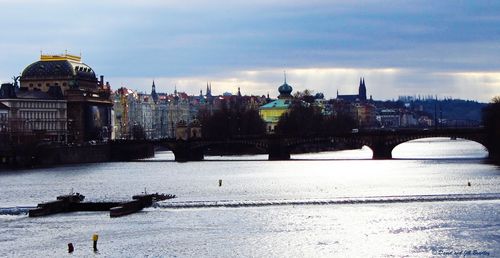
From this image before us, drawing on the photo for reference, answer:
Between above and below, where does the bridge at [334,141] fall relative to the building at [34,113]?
below

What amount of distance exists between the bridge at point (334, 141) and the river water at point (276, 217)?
2638 cm

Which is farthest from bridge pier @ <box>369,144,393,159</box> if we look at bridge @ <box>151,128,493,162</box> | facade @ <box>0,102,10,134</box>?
facade @ <box>0,102,10,134</box>

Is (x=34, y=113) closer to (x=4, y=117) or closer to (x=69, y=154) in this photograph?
A: (x=4, y=117)

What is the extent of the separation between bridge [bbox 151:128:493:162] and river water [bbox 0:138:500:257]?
26.4 meters

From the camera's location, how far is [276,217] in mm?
65125

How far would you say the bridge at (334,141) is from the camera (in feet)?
446

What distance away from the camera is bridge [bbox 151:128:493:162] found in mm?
135875

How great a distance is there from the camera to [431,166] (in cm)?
11831

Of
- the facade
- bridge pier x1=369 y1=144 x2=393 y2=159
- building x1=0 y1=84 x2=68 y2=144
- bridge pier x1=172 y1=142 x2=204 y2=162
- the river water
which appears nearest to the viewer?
the river water

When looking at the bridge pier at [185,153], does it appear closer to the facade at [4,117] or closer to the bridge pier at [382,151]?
the bridge pier at [382,151]

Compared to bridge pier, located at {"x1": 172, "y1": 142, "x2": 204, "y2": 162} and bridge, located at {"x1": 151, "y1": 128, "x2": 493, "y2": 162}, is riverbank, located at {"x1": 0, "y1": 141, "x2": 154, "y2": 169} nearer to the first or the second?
bridge pier, located at {"x1": 172, "y1": 142, "x2": 204, "y2": 162}

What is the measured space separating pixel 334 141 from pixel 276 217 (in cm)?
8400

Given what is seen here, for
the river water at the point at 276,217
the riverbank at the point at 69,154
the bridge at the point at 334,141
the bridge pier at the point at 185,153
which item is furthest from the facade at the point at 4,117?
the river water at the point at 276,217

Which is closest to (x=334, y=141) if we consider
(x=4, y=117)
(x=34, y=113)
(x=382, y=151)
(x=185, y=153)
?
(x=382, y=151)
